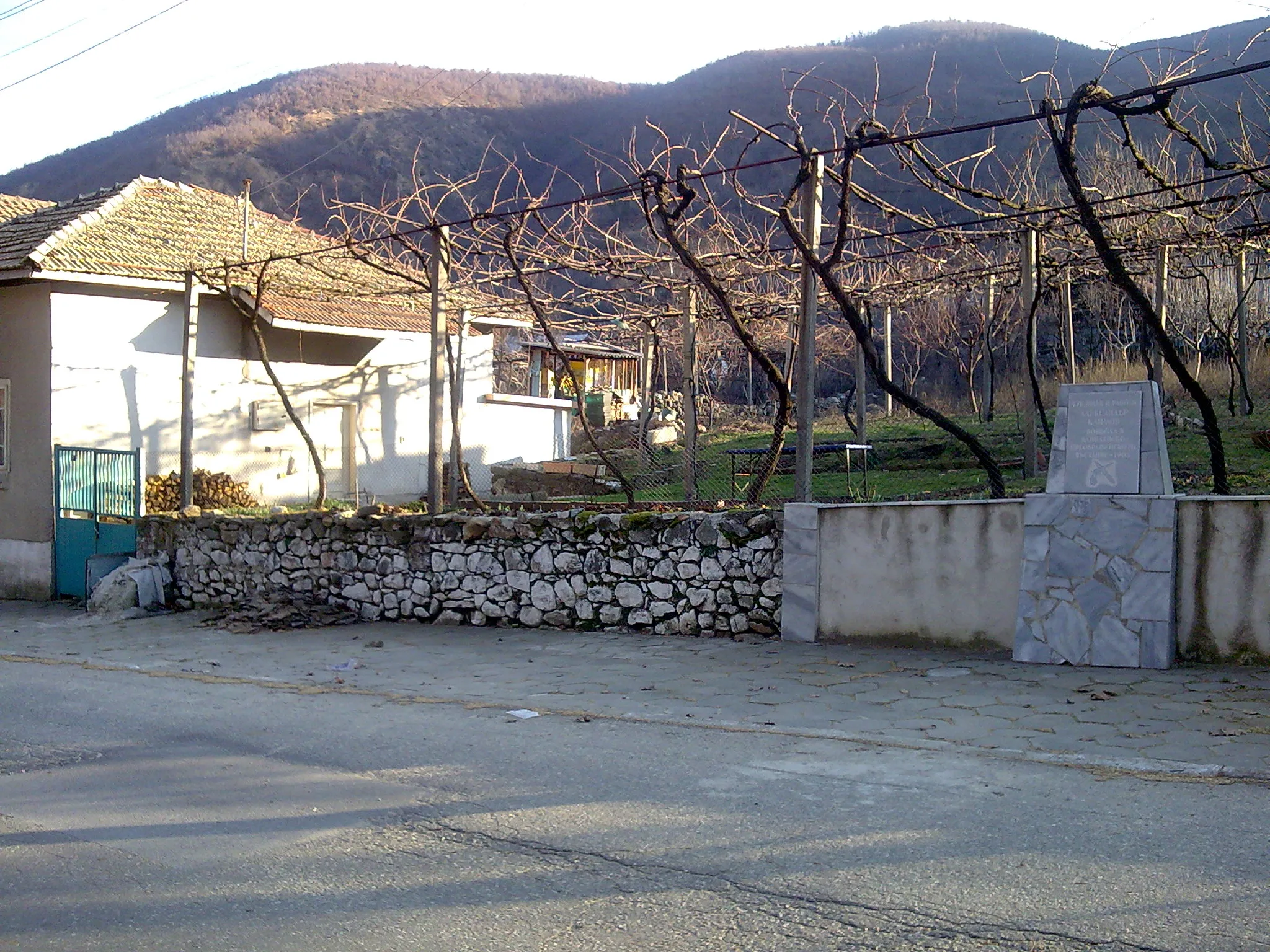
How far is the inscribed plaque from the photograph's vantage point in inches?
350

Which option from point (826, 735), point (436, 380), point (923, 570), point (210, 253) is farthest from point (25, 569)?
point (826, 735)

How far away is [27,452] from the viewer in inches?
681

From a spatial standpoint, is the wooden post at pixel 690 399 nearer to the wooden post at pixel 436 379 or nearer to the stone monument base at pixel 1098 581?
the wooden post at pixel 436 379

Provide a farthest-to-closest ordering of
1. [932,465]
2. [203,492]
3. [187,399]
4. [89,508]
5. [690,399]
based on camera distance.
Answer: [203,492] < [932,465] < [89,508] < [187,399] < [690,399]

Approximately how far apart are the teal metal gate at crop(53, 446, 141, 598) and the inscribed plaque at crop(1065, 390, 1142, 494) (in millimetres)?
12847

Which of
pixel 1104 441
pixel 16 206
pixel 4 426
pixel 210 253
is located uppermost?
pixel 16 206

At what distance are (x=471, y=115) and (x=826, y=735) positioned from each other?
3176 inches

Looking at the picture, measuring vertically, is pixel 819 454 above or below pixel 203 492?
above

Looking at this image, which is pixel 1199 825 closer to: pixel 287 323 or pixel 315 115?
pixel 287 323

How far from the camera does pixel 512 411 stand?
2445cm

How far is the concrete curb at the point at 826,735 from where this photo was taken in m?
6.14

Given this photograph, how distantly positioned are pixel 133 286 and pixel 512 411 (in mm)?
8803

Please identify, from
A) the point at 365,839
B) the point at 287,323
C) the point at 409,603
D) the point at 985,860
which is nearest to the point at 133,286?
the point at 287,323

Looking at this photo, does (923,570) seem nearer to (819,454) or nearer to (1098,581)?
(1098,581)
